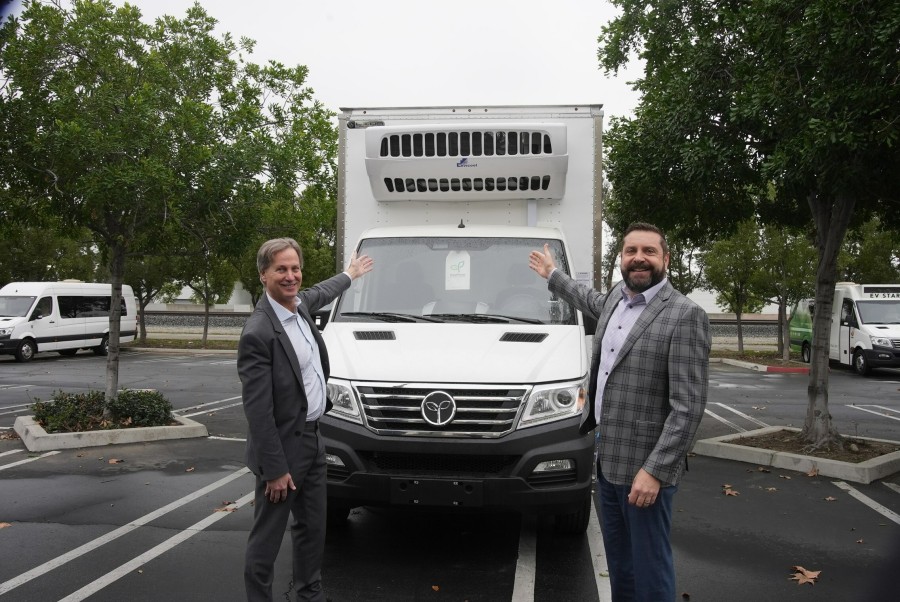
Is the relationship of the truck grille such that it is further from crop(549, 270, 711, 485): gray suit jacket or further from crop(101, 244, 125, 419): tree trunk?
crop(101, 244, 125, 419): tree trunk

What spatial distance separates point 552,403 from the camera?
192 inches

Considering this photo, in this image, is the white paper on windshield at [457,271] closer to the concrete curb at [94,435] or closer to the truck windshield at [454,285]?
the truck windshield at [454,285]

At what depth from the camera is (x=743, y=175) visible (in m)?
8.96

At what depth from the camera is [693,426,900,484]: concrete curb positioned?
7.68 metres

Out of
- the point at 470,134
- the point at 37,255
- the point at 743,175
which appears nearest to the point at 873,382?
the point at 743,175

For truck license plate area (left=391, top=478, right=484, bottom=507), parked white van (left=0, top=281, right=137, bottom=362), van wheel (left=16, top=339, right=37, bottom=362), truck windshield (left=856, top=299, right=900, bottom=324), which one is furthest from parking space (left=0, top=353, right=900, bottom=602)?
parked white van (left=0, top=281, right=137, bottom=362)

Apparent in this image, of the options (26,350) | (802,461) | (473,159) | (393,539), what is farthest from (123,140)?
(26,350)

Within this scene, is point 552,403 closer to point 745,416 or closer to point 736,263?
point 745,416

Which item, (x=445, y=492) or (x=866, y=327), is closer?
(x=445, y=492)

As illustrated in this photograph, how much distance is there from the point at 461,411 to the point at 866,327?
19.0 m

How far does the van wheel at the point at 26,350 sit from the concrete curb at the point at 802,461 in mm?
20225

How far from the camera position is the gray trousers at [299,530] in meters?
3.68

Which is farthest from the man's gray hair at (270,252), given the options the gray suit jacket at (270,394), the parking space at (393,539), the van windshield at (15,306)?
the van windshield at (15,306)

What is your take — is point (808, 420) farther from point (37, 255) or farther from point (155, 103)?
point (37, 255)
